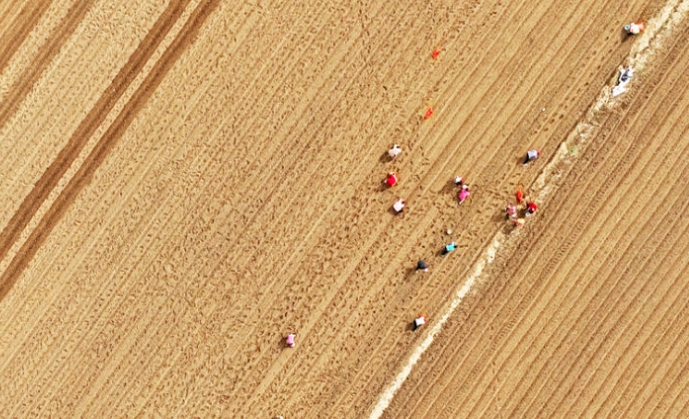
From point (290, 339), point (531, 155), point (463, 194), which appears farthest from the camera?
point (290, 339)

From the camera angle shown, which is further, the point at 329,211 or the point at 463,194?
the point at 329,211

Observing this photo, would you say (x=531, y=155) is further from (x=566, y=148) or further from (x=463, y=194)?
(x=463, y=194)

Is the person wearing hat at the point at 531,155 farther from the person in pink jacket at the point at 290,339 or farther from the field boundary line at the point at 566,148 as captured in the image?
the person in pink jacket at the point at 290,339

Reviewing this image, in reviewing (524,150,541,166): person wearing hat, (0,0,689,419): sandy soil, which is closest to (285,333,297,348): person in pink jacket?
(0,0,689,419): sandy soil

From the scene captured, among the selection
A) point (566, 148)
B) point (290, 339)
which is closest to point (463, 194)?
point (566, 148)

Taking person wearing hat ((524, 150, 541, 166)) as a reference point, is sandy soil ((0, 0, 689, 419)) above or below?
below

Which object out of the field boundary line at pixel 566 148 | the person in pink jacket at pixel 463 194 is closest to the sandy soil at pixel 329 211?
the field boundary line at pixel 566 148

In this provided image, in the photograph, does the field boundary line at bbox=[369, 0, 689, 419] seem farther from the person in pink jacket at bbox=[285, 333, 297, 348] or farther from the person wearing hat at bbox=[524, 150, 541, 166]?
the person in pink jacket at bbox=[285, 333, 297, 348]

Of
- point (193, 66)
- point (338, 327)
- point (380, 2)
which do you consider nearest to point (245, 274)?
point (338, 327)
